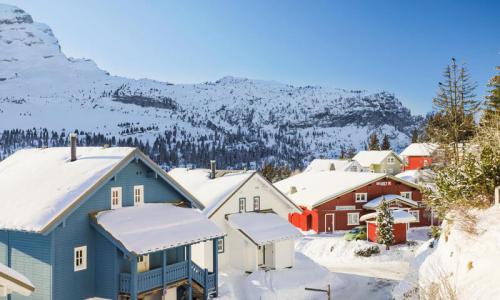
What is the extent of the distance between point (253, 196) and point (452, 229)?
1614 centimetres

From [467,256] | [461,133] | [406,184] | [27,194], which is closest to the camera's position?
[467,256]

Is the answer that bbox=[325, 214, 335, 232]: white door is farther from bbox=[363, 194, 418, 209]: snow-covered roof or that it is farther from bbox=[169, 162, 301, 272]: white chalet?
bbox=[169, 162, 301, 272]: white chalet

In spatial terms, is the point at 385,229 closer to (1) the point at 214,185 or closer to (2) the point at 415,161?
(1) the point at 214,185

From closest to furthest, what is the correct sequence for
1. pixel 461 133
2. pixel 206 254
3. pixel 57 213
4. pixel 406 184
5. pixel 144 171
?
pixel 57 213, pixel 144 171, pixel 206 254, pixel 461 133, pixel 406 184

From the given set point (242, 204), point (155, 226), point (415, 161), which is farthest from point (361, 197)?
point (415, 161)

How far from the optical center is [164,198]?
2709 cm

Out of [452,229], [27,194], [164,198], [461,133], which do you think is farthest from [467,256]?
[461,133]

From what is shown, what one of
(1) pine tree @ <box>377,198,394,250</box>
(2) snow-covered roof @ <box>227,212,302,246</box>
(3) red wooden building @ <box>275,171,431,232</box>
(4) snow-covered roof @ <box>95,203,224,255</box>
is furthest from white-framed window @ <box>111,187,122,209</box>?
(3) red wooden building @ <box>275,171,431,232</box>

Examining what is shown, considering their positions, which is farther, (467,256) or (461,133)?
(461,133)

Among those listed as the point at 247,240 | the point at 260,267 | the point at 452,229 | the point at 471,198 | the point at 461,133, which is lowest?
the point at 260,267

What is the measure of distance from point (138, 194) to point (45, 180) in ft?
15.5

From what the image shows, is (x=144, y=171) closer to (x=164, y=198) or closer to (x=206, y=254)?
(x=164, y=198)

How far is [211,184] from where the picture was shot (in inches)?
1469

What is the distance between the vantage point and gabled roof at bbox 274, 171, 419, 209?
170ft
